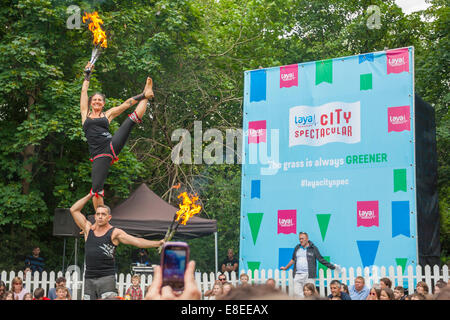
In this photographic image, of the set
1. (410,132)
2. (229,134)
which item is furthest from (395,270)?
(229,134)

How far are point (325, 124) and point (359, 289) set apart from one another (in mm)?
2707

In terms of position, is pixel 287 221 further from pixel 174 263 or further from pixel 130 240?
pixel 174 263

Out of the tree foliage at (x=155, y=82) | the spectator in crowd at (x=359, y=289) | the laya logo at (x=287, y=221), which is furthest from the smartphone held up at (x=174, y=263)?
the tree foliage at (x=155, y=82)

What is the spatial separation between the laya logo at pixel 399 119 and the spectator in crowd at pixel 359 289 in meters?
2.37

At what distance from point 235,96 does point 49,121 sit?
23.4ft

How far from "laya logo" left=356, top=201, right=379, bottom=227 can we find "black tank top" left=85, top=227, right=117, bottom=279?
442cm

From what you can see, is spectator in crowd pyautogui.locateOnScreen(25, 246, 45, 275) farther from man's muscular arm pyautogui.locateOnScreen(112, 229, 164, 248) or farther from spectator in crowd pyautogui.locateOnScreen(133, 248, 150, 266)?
man's muscular arm pyautogui.locateOnScreen(112, 229, 164, 248)

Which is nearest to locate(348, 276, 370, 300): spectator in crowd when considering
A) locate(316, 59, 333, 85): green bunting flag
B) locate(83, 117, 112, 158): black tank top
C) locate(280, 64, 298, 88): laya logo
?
locate(316, 59, 333, 85): green bunting flag

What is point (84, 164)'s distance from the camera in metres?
12.9

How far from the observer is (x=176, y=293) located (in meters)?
1.88

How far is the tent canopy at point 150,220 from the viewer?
35.1 feet

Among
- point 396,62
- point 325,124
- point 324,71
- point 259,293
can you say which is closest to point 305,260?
point 325,124

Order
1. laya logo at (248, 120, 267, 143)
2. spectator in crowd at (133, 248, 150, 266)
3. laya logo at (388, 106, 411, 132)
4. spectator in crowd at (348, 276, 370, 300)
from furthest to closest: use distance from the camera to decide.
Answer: spectator in crowd at (133, 248, 150, 266), laya logo at (248, 120, 267, 143), laya logo at (388, 106, 411, 132), spectator in crowd at (348, 276, 370, 300)

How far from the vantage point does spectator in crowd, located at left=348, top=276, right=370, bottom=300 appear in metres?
7.72
